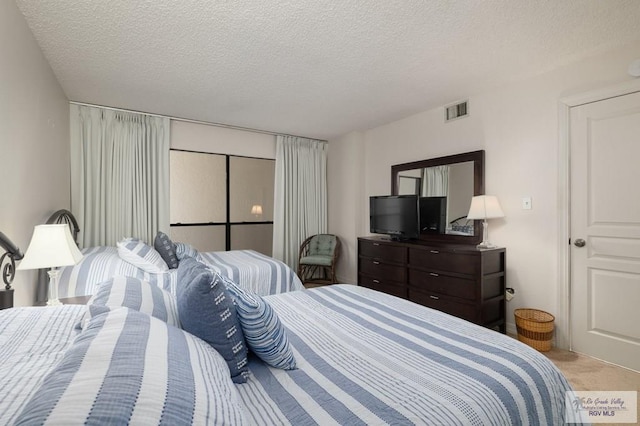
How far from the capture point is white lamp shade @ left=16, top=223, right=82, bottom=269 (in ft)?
4.94

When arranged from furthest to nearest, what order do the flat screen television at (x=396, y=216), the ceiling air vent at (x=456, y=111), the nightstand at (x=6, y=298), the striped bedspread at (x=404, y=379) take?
the flat screen television at (x=396, y=216)
the ceiling air vent at (x=456, y=111)
the nightstand at (x=6, y=298)
the striped bedspread at (x=404, y=379)

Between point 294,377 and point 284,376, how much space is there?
4 cm

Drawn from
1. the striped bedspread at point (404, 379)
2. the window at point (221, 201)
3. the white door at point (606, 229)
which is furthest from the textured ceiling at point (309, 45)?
the striped bedspread at point (404, 379)

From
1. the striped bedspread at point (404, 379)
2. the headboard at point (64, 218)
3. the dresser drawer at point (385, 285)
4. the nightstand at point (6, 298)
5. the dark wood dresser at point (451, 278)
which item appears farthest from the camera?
the dresser drawer at point (385, 285)

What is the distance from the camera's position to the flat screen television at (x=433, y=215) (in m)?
3.62

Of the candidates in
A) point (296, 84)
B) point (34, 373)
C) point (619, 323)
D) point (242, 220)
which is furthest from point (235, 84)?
point (619, 323)

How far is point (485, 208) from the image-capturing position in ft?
9.88

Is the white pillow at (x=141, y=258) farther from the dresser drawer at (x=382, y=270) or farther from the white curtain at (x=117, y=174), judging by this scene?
the dresser drawer at (x=382, y=270)

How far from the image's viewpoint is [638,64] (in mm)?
2240

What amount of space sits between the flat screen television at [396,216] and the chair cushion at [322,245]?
90 centimetres

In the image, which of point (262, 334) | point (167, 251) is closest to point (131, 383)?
point (262, 334)

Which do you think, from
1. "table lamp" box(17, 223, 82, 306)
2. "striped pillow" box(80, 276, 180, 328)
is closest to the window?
"table lamp" box(17, 223, 82, 306)

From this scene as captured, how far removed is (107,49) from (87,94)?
119cm

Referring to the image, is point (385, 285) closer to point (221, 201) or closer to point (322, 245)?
point (322, 245)
